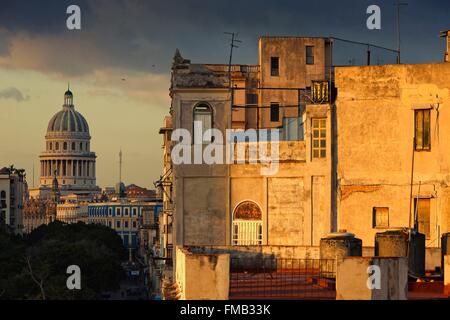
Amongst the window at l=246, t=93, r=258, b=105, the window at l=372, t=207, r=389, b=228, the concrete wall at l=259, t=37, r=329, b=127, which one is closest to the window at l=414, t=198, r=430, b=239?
the window at l=372, t=207, r=389, b=228

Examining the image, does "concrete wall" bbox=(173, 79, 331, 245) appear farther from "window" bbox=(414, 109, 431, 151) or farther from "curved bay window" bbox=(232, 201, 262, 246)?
"window" bbox=(414, 109, 431, 151)

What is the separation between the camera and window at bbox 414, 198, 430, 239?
125 ft

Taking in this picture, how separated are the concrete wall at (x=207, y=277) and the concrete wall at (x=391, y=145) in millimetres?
17611

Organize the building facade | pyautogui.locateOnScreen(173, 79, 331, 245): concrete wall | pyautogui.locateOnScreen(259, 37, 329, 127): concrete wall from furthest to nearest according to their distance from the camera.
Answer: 1. pyautogui.locateOnScreen(259, 37, 329, 127): concrete wall
2. pyautogui.locateOnScreen(173, 79, 331, 245): concrete wall
3. the building facade

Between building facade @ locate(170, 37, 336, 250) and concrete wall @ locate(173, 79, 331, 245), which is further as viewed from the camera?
concrete wall @ locate(173, 79, 331, 245)

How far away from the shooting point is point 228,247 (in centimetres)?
3097

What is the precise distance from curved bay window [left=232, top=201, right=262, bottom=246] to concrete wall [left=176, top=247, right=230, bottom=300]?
22607mm

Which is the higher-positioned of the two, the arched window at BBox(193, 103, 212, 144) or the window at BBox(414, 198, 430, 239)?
the arched window at BBox(193, 103, 212, 144)

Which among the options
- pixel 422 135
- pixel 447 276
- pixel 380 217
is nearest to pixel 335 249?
pixel 447 276

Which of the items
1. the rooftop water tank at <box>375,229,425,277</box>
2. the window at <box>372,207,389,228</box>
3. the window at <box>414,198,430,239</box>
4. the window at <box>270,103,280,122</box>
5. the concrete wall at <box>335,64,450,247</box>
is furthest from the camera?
the window at <box>270,103,280,122</box>

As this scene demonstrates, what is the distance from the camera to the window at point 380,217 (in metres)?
38.3

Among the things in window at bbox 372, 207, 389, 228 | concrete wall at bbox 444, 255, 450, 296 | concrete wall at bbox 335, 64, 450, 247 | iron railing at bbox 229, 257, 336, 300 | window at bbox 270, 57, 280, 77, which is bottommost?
iron railing at bbox 229, 257, 336, 300

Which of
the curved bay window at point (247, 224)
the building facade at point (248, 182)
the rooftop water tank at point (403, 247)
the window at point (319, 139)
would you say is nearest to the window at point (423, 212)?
the building facade at point (248, 182)

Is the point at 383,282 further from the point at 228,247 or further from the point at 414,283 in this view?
the point at 228,247
